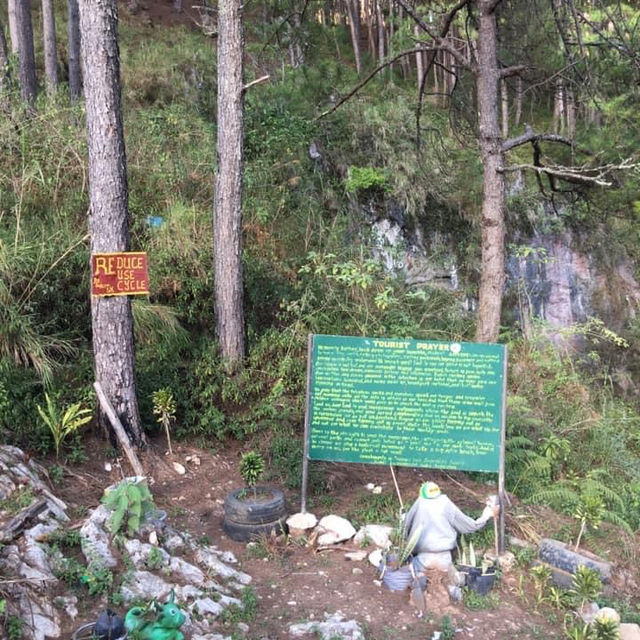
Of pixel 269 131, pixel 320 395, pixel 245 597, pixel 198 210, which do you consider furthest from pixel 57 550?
pixel 269 131

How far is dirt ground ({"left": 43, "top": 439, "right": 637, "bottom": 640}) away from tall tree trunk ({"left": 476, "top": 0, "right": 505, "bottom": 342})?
2.21 m

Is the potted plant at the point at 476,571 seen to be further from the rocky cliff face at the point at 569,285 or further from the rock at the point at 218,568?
the rocky cliff face at the point at 569,285

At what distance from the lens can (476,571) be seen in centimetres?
473

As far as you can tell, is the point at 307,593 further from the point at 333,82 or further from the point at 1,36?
the point at 1,36

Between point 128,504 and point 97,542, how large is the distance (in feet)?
1.06

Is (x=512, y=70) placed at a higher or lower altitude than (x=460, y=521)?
higher

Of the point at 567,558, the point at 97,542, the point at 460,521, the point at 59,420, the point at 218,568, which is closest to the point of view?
the point at 97,542

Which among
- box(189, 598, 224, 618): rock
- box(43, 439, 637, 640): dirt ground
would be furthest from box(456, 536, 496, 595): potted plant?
box(189, 598, 224, 618): rock

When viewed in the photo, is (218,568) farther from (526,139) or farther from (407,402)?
(526,139)

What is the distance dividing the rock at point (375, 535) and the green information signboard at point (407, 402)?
0.58 m

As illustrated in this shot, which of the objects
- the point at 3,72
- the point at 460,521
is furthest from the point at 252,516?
the point at 3,72

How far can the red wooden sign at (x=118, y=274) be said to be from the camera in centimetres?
584

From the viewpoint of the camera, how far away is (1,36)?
10.8 m

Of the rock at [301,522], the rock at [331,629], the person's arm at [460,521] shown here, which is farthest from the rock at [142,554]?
the person's arm at [460,521]
